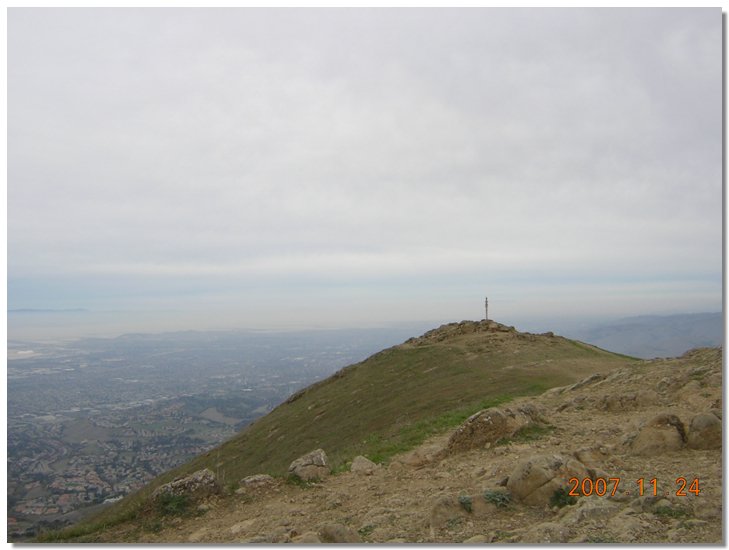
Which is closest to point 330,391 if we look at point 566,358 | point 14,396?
point 566,358

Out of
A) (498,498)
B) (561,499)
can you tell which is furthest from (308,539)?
(561,499)

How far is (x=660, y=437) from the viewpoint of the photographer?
10.1 meters

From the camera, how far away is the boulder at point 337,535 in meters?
7.14

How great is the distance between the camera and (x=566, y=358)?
2794cm

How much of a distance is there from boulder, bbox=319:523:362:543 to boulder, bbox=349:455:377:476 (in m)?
4.54

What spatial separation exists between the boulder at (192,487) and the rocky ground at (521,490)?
21 cm

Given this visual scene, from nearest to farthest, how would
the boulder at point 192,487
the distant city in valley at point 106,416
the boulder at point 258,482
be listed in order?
the boulder at point 192,487 → the boulder at point 258,482 → the distant city in valley at point 106,416

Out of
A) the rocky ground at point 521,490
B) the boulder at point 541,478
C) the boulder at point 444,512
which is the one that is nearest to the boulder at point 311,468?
the rocky ground at point 521,490

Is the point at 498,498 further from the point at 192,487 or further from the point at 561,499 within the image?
the point at 192,487

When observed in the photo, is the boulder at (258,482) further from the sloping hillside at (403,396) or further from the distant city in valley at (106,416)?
the distant city in valley at (106,416)

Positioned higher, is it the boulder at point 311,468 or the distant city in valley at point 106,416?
the boulder at point 311,468

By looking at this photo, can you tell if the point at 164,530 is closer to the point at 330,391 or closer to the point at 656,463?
the point at 656,463

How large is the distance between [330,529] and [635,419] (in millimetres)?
10210

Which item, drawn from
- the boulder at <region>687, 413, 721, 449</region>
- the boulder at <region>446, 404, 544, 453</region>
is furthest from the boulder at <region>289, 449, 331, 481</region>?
the boulder at <region>687, 413, 721, 449</region>
